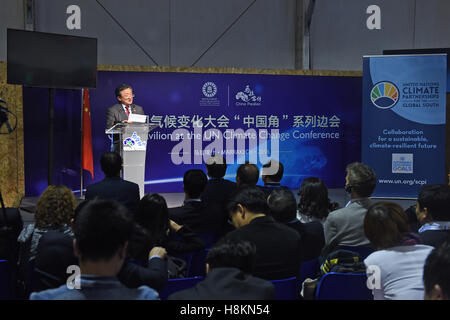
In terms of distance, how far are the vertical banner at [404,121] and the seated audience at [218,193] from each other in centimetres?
355

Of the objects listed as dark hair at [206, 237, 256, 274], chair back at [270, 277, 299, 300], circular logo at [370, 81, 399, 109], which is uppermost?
circular logo at [370, 81, 399, 109]

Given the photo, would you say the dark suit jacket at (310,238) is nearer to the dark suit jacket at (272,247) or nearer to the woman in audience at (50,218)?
the dark suit jacket at (272,247)

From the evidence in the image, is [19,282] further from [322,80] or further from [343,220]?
[322,80]

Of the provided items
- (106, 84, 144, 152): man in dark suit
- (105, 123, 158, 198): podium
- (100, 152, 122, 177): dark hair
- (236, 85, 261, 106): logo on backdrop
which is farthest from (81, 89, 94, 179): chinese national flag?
(100, 152, 122, 177): dark hair

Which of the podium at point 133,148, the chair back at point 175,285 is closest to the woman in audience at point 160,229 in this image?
the chair back at point 175,285

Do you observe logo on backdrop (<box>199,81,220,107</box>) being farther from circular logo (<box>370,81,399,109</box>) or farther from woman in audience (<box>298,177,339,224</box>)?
woman in audience (<box>298,177,339,224</box>)

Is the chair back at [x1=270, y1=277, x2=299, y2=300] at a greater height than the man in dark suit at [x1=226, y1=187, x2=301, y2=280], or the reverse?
the man in dark suit at [x1=226, y1=187, x2=301, y2=280]

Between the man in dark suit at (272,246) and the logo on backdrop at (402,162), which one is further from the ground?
the logo on backdrop at (402,162)

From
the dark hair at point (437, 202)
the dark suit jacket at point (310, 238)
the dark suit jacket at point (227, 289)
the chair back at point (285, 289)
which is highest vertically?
the dark hair at point (437, 202)

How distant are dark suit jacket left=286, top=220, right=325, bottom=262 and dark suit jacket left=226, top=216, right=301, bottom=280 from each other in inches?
16.8

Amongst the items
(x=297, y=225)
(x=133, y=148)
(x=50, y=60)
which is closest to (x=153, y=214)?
(x=297, y=225)

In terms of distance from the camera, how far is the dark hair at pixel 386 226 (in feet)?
6.59

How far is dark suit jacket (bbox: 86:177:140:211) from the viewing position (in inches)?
133

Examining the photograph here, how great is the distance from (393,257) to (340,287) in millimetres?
260
